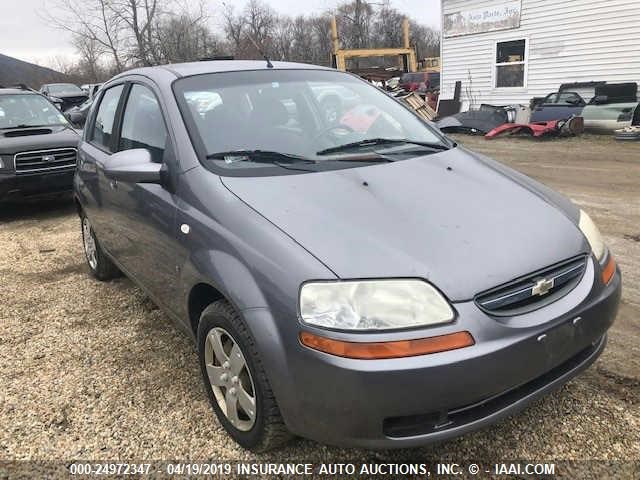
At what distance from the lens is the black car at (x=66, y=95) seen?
20806 millimetres

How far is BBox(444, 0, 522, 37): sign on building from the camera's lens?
14.4 m

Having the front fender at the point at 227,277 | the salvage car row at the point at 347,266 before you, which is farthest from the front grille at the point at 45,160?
the front fender at the point at 227,277

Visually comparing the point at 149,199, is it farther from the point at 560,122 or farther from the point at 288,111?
the point at 560,122

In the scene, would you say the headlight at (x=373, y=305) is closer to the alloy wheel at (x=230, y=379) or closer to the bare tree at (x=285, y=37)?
the alloy wheel at (x=230, y=379)

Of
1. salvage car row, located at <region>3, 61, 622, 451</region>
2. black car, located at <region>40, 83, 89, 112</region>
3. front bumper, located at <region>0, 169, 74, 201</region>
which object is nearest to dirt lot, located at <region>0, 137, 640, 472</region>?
salvage car row, located at <region>3, 61, 622, 451</region>

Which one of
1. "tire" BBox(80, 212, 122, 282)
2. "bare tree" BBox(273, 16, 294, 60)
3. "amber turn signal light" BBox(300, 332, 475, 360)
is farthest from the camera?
"bare tree" BBox(273, 16, 294, 60)

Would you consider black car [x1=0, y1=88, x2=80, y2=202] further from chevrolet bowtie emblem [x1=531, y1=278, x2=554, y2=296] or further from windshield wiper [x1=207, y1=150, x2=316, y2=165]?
chevrolet bowtie emblem [x1=531, y1=278, x2=554, y2=296]

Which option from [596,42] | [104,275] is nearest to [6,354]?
[104,275]

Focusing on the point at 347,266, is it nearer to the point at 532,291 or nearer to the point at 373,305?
the point at 373,305

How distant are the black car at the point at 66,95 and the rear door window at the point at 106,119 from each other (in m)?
17.8

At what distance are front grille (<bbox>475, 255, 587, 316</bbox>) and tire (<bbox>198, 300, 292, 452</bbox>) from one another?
2.91 feet

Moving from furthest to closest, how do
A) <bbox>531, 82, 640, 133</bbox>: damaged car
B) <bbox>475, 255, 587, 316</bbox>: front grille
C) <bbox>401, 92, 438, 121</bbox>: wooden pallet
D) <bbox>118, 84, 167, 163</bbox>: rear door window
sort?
<bbox>401, 92, 438, 121</bbox>: wooden pallet → <bbox>531, 82, 640, 133</bbox>: damaged car → <bbox>118, 84, 167, 163</bbox>: rear door window → <bbox>475, 255, 587, 316</bbox>: front grille

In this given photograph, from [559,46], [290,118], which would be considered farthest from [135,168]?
[559,46]

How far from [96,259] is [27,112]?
4507mm
